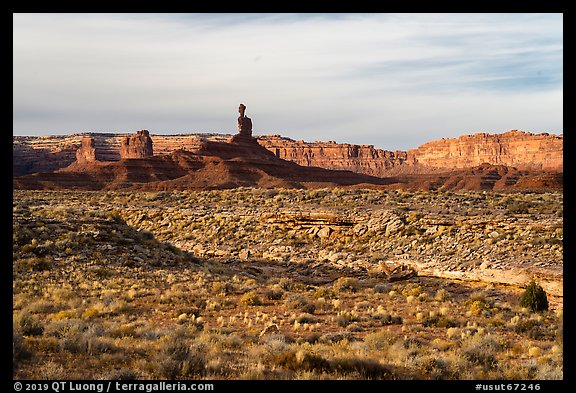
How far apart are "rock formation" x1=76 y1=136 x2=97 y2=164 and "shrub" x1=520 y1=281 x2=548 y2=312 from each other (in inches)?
6202

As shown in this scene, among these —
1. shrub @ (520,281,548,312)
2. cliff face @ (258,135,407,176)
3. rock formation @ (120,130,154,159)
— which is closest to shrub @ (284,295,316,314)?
shrub @ (520,281,548,312)

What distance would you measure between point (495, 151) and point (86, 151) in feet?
437

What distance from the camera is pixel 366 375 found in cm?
838

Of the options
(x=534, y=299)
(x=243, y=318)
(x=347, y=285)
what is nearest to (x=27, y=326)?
(x=243, y=318)

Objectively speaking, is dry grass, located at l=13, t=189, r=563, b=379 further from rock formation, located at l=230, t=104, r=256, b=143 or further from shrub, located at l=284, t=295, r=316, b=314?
rock formation, located at l=230, t=104, r=256, b=143

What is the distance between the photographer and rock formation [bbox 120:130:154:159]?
14412 cm

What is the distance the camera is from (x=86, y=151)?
15825cm

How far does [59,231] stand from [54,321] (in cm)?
1087

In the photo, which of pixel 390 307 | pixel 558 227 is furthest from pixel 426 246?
pixel 390 307

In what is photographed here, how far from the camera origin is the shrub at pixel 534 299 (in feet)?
51.1

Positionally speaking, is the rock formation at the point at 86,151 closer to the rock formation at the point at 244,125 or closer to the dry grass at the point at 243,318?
the rock formation at the point at 244,125

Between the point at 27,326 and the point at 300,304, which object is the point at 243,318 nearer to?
the point at 300,304

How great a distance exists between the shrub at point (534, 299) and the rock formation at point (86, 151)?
157523mm
